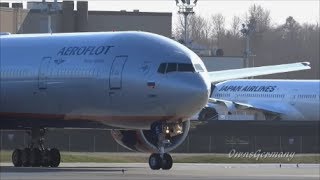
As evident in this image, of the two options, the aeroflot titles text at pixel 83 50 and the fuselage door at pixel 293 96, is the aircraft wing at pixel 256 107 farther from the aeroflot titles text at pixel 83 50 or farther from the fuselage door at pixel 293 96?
the aeroflot titles text at pixel 83 50

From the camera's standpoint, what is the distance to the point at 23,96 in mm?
44250

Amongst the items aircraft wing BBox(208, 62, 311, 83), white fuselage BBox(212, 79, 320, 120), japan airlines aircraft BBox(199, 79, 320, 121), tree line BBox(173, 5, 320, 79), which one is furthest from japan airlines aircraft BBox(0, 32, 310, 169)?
tree line BBox(173, 5, 320, 79)

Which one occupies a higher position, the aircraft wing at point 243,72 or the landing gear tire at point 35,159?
the aircraft wing at point 243,72

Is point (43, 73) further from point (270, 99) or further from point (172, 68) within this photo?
point (270, 99)

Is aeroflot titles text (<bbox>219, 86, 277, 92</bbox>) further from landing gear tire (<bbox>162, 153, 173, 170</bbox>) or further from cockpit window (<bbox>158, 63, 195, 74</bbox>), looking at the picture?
landing gear tire (<bbox>162, 153, 173, 170</bbox>)

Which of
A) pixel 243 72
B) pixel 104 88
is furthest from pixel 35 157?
pixel 243 72

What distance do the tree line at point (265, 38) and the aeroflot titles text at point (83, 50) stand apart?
106 metres

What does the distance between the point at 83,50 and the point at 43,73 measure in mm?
1729

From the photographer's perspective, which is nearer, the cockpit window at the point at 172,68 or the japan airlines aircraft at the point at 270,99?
the cockpit window at the point at 172,68

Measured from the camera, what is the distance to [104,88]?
4153 centimetres

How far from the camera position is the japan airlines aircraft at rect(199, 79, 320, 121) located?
8812cm

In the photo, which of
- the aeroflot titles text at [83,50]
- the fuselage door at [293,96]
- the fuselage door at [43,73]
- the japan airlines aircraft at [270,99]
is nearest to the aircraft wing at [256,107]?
the japan airlines aircraft at [270,99]

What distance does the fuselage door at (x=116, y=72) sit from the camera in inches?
1617

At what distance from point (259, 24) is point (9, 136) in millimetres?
114898
